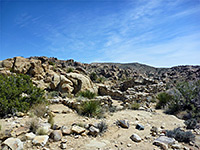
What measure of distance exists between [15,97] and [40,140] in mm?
3586

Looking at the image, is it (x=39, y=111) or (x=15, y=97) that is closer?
(x=39, y=111)

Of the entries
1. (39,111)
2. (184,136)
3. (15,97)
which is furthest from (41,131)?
(184,136)

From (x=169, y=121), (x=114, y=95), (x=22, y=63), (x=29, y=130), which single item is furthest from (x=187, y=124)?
(x=22, y=63)

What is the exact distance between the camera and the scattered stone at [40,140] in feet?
11.9

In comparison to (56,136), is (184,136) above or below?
below

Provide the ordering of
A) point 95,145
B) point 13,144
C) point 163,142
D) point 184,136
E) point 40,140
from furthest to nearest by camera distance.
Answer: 1. point 184,136
2. point 163,142
3. point 95,145
4. point 40,140
5. point 13,144

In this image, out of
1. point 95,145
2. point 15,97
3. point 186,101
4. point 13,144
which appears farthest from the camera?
point 186,101

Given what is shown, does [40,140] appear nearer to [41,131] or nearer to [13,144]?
[41,131]

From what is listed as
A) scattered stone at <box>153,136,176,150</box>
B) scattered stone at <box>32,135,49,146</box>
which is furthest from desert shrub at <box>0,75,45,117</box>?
scattered stone at <box>153,136,176,150</box>

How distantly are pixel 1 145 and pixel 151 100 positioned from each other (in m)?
10.4

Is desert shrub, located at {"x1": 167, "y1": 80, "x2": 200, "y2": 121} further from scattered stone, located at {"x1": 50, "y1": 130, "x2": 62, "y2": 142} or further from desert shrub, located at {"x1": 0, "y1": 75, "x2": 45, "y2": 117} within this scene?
desert shrub, located at {"x1": 0, "y1": 75, "x2": 45, "y2": 117}

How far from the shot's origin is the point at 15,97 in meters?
6.32

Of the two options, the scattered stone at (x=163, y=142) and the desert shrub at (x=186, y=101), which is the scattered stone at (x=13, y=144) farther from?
the desert shrub at (x=186, y=101)

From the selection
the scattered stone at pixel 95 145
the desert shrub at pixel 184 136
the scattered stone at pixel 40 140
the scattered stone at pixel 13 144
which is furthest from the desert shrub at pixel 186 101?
the scattered stone at pixel 13 144
